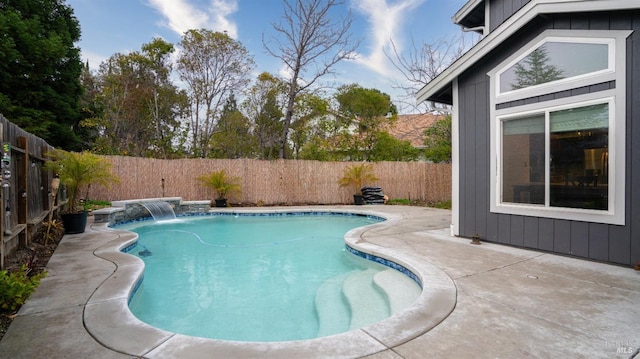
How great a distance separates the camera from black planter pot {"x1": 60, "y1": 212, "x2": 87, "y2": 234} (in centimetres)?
611

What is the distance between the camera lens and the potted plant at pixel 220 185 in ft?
39.0

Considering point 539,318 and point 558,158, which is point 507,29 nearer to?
point 558,158

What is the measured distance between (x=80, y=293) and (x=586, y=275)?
5.42m

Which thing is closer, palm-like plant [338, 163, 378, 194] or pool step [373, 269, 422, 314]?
pool step [373, 269, 422, 314]

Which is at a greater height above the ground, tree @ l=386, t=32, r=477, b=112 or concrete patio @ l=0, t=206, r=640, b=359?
tree @ l=386, t=32, r=477, b=112

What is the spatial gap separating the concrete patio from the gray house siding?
0.92ft

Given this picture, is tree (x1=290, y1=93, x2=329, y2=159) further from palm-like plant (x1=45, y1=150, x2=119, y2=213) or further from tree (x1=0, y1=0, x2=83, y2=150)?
palm-like plant (x1=45, y1=150, x2=119, y2=213)

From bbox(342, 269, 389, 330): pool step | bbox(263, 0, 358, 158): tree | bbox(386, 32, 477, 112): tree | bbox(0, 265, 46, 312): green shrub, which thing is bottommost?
bbox(342, 269, 389, 330): pool step

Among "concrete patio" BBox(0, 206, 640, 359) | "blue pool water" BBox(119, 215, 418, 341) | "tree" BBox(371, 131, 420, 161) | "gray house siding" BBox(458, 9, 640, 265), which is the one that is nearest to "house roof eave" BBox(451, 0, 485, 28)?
"gray house siding" BBox(458, 9, 640, 265)

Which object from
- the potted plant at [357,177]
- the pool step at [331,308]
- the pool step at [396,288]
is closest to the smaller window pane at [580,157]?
the pool step at [396,288]

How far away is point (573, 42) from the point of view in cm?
437

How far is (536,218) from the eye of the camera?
185 inches

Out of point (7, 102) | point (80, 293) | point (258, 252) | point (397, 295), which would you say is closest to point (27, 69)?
point (7, 102)

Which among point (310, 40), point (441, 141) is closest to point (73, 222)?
point (310, 40)
